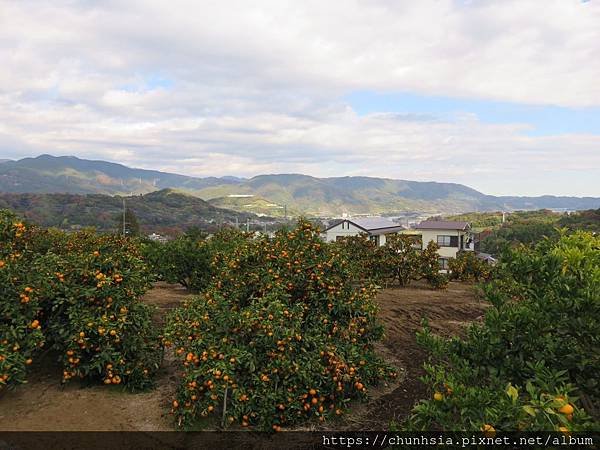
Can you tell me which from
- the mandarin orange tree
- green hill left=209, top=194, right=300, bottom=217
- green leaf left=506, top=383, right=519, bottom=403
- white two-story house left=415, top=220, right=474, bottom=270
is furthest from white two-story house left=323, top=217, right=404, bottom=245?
green hill left=209, top=194, right=300, bottom=217

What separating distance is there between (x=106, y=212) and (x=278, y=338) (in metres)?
75.7

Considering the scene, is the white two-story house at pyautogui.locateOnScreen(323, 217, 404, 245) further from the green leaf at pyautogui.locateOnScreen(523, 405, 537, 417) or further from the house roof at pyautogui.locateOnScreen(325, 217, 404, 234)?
the green leaf at pyautogui.locateOnScreen(523, 405, 537, 417)

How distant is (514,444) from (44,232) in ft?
38.1

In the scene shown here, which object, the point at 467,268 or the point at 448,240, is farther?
the point at 448,240

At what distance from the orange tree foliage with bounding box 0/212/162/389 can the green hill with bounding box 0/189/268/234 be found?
50.9m

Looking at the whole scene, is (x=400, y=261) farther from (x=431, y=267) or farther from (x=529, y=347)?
(x=529, y=347)

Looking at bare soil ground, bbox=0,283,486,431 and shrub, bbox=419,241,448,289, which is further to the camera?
shrub, bbox=419,241,448,289

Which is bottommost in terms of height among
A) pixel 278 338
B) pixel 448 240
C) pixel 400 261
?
pixel 448 240

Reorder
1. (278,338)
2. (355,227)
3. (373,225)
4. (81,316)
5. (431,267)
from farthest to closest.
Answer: (355,227) → (373,225) → (431,267) → (81,316) → (278,338)

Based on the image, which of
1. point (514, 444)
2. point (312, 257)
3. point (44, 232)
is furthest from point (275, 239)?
point (44, 232)

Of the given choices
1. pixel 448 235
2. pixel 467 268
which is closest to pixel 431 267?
pixel 467 268

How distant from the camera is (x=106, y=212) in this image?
72938 mm

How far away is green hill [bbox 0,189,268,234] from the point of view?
204 feet

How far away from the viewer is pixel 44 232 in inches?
427
